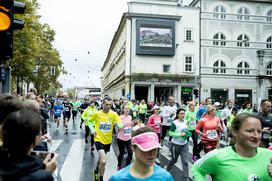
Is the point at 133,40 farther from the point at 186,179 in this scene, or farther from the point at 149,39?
the point at 186,179

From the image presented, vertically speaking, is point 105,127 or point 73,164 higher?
point 105,127

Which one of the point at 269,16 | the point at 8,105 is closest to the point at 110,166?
the point at 8,105

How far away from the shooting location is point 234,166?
3076 mm

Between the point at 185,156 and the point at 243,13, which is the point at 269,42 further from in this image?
the point at 185,156

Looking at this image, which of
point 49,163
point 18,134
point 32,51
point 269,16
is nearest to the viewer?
point 18,134

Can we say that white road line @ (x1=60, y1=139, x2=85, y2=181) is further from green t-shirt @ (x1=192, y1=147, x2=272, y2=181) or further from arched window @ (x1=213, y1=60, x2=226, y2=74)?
arched window @ (x1=213, y1=60, x2=226, y2=74)

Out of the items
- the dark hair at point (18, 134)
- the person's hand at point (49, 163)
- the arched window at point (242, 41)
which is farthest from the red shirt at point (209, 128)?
the arched window at point (242, 41)

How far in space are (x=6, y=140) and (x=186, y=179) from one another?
602cm

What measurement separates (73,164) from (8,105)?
7.08 m

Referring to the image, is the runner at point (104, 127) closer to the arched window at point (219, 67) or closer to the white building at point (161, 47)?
the white building at point (161, 47)

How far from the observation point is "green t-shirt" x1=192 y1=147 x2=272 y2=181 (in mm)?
3004

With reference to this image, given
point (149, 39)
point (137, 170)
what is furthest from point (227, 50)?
point (137, 170)

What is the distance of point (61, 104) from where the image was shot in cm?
2131

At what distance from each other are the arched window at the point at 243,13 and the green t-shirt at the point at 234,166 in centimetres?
4507
